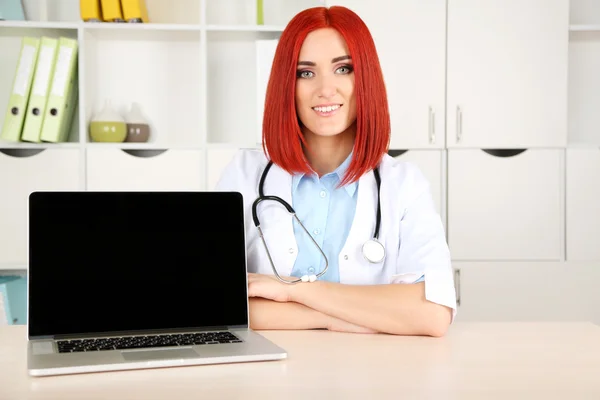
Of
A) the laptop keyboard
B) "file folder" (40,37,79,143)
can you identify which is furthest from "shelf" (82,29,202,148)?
the laptop keyboard

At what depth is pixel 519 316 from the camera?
10.4ft

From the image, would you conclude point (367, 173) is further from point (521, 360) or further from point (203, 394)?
point (203, 394)

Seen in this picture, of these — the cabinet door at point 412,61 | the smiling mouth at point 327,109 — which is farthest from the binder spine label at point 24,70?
the smiling mouth at point 327,109

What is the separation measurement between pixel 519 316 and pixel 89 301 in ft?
7.59

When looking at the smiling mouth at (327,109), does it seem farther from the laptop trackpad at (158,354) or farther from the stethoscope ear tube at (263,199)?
the laptop trackpad at (158,354)

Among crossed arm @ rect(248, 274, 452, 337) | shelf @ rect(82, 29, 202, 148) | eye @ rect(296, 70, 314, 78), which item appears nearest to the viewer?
crossed arm @ rect(248, 274, 452, 337)

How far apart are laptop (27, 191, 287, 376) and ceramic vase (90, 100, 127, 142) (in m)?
1.91

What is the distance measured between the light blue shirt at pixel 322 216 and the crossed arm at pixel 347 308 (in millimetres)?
201

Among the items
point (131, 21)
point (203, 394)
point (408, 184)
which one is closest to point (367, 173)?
point (408, 184)

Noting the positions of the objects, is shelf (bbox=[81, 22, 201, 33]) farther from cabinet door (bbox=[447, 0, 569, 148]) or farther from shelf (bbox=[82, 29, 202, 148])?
cabinet door (bbox=[447, 0, 569, 148])

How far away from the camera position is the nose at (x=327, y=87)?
5.47ft

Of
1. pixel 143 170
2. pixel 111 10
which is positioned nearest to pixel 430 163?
pixel 143 170

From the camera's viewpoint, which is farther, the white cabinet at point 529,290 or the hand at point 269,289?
the white cabinet at point 529,290

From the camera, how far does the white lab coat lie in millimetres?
1610
